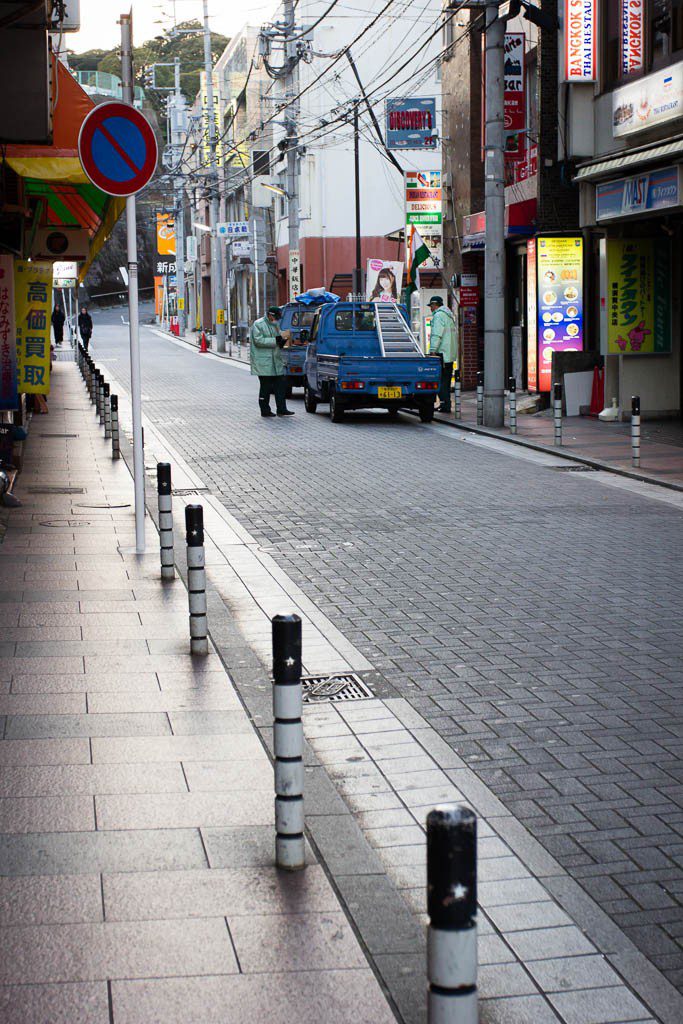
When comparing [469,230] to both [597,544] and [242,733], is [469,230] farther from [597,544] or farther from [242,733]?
[242,733]

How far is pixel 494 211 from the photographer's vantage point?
885 inches

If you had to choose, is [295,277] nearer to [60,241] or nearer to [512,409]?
[512,409]

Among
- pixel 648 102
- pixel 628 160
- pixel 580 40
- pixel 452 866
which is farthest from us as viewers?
pixel 580 40

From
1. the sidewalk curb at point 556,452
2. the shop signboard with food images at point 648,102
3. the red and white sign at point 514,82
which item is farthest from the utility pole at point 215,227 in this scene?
the shop signboard with food images at point 648,102

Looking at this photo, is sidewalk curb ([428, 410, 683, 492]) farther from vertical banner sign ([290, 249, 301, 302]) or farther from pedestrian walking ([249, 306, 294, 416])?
vertical banner sign ([290, 249, 301, 302])

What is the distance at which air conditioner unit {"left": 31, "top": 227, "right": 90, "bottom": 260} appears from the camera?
20062 mm

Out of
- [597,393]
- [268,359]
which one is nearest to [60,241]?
[268,359]

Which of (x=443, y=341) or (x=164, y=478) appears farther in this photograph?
(x=443, y=341)

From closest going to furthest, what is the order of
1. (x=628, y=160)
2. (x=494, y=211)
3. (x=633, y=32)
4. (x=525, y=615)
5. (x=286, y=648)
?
1. (x=286, y=648)
2. (x=525, y=615)
3. (x=628, y=160)
4. (x=633, y=32)
5. (x=494, y=211)

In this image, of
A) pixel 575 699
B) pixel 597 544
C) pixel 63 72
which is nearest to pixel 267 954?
pixel 575 699

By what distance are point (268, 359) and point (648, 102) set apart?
8365 millimetres

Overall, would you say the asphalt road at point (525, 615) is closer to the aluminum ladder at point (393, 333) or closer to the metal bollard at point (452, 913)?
the metal bollard at point (452, 913)

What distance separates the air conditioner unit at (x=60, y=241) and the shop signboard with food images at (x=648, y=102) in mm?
8803

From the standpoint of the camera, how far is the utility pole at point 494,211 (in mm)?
21969
